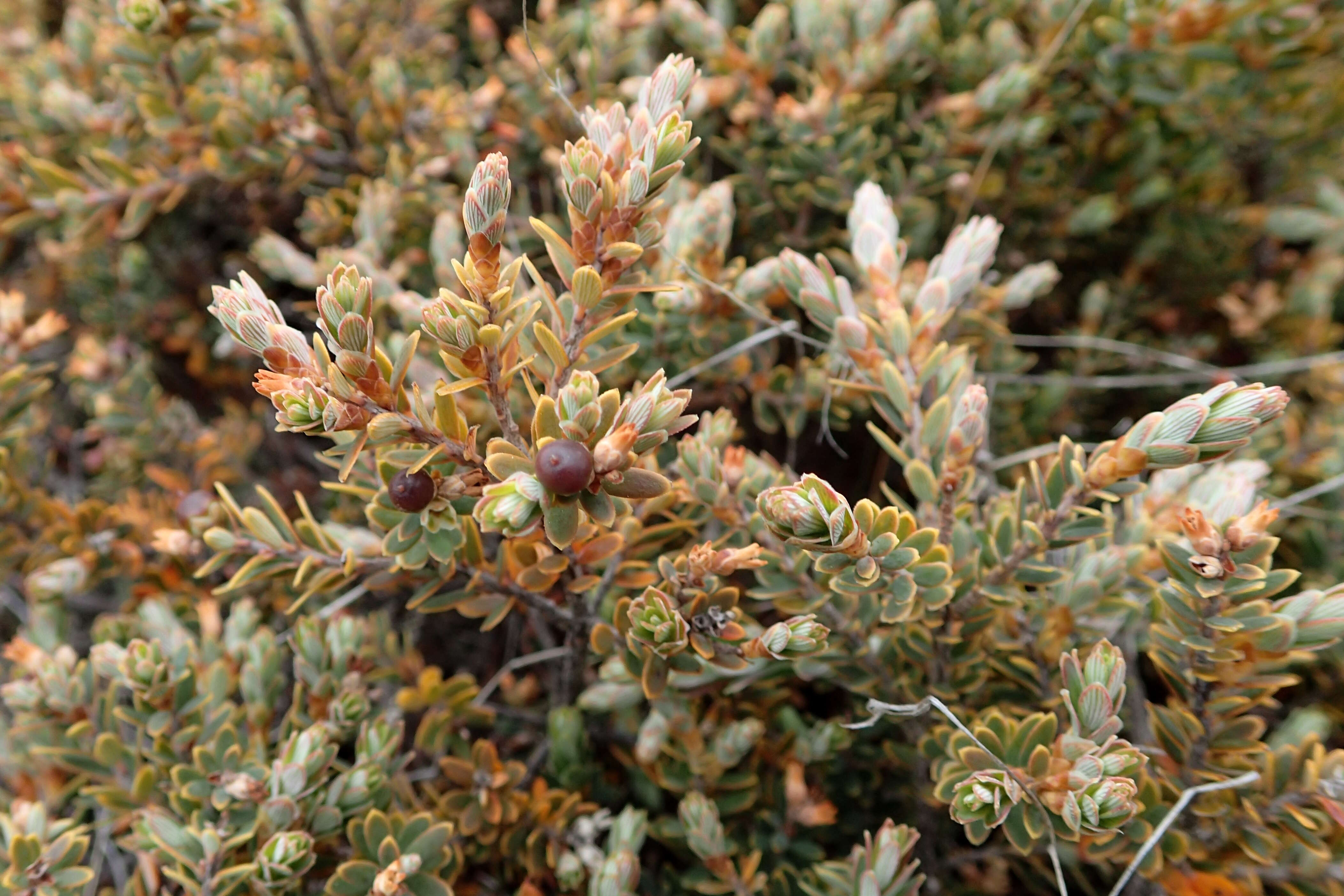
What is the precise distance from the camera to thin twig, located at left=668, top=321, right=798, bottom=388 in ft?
4.18

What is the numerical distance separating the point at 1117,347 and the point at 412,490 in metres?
1.35

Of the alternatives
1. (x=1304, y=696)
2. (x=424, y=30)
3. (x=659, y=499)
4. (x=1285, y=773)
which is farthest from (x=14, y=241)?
(x=1304, y=696)

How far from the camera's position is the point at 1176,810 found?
960 mm

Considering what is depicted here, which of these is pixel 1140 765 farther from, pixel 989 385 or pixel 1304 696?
pixel 1304 696

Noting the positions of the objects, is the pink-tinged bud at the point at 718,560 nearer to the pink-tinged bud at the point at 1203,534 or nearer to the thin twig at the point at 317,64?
the pink-tinged bud at the point at 1203,534

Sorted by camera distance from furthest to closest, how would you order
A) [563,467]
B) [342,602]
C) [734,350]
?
[734,350] → [342,602] → [563,467]

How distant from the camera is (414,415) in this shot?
0.85 metres

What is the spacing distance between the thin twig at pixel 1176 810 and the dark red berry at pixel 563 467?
71 centimetres

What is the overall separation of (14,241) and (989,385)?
93.3 inches

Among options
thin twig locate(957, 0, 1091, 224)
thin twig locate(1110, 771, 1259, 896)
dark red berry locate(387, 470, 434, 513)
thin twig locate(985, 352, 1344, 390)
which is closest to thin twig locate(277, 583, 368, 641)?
dark red berry locate(387, 470, 434, 513)

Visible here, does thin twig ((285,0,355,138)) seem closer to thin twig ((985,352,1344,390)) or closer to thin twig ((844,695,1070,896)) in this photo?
thin twig ((985,352,1344,390))

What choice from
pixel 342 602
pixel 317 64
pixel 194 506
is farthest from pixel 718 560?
pixel 317 64

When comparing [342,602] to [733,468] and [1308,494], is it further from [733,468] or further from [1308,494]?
[1308,494]

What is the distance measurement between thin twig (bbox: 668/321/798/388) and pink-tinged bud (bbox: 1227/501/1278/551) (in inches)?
23.4
